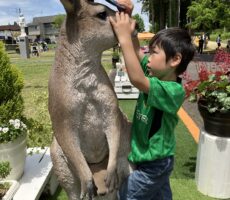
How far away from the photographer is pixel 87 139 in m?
1.96

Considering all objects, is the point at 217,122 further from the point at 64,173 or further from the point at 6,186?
the point at 6,186

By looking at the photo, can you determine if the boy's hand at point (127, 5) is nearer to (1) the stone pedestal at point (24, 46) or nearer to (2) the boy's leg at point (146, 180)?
(2) the boy's leg at point (146, 180)

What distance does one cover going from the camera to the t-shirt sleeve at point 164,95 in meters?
1.88

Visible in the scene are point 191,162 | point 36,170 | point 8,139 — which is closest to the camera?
point 8,139

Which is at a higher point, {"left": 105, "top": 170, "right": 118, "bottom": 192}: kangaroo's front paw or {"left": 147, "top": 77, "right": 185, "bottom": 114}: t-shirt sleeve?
{"left": 147, "top": 77, "right": 185, "bottom": 114}: t-shirt sleeve

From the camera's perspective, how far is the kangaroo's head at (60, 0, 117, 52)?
1779 millimetres

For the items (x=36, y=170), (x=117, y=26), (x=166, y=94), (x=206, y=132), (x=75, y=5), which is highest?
(x=75, y=5)

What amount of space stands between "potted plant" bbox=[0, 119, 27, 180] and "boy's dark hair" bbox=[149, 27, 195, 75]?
2.10 metres

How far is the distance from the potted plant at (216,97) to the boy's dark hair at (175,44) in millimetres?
1827

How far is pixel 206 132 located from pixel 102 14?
8.69 feet

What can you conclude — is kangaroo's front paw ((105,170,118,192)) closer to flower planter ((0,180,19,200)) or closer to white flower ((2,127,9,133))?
flower planter ((0,180,19,200))

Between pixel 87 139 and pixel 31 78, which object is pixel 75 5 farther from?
pixel 31 78

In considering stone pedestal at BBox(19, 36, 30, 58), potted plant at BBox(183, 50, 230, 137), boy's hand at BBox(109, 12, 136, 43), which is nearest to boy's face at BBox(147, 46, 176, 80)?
boy's hand at BBox(109, 12, 136, 43)

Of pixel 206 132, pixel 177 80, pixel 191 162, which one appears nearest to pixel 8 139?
pixel 177 80
